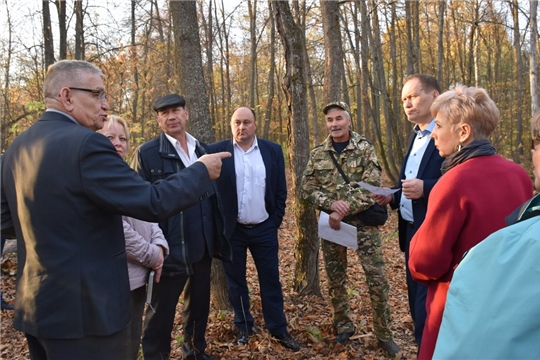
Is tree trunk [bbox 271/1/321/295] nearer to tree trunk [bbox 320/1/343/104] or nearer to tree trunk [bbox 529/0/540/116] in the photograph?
tree trunk [bbox 320/1/343/104]

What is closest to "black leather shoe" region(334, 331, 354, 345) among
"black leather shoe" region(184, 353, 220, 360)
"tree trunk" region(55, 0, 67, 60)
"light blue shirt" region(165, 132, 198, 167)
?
"black leather shoe" region(184, 353, 220, 360)

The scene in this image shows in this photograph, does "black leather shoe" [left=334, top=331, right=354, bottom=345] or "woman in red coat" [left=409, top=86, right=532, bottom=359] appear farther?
"black leather shoe" [left=334, top=331, right=354, bottom=345]

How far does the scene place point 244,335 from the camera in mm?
4305

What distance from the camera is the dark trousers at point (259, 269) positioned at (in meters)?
4.33

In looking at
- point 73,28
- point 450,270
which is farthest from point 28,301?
point 73,28

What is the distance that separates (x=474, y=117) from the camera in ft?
7.95

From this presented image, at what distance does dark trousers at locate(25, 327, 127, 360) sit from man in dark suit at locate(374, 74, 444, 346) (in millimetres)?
2348

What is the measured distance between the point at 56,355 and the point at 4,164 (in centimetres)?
106

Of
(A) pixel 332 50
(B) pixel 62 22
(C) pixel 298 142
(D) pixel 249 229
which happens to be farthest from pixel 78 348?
(B) pixel 62 22

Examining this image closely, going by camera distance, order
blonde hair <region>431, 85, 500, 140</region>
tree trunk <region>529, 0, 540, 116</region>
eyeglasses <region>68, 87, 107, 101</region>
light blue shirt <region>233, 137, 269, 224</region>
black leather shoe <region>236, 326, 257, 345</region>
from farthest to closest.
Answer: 1. tree trunk <region>529, 0, 540, 116</region>
2. light blue shirt <region>233, 137, 269, 224</region>
3. black leather shoe <region>236, 326, 257, 345</region>
4. blonde hair <region>431, 85, 500, 140</region>
5. eyeglasses <region>68, 87, 107, 101</region>

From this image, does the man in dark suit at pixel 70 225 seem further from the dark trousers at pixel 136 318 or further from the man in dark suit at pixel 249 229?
the man in dark suit at pixel 249 229

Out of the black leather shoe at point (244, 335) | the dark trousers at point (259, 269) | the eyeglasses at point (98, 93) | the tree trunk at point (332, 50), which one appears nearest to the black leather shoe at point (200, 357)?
the black leather shoe at point (244, 335)

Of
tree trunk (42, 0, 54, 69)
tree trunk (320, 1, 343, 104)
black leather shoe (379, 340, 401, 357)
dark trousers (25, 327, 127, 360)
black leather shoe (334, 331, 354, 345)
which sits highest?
tree trunk (42, 0, 54, 69)

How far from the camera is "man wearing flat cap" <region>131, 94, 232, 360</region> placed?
3.64 m
